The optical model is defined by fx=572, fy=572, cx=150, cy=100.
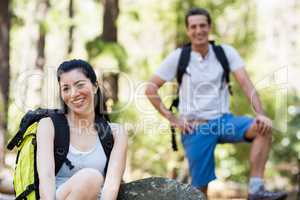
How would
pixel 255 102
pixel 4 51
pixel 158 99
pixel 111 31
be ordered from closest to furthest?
pixel 255 102, pixel 158 99, pixel 111 31, pixel 4 51

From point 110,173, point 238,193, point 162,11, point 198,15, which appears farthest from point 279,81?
point 110,173

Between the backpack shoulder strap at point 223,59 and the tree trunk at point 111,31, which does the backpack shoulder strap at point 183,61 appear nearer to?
the backpack shoulder strap at point 223,59

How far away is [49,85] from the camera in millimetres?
10812

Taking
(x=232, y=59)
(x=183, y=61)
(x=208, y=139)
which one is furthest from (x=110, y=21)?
(x=208, y=139)

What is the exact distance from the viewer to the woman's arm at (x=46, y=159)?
376 centimetres

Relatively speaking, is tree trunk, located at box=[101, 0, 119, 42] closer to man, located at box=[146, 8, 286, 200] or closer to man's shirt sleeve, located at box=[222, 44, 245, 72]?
man, located at box=[146, 8, 286, 200]

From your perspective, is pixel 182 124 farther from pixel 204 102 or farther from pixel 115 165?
pixel 115 165

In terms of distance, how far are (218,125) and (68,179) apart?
242 centimetres

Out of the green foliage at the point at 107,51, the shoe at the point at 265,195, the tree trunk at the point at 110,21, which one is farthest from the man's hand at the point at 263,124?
the tree trunk at the point at 110,21

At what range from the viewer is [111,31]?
32.4 ft

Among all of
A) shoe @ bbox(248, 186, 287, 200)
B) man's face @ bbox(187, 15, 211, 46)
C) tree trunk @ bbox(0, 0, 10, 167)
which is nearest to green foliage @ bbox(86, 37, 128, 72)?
tree trunk @ bbox(0, 0, 10, 167)

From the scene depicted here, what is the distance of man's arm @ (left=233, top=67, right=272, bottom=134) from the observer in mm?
5676

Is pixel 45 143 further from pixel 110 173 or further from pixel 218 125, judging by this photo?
pixel 218 125

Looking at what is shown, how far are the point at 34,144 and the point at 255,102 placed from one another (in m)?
2.75
